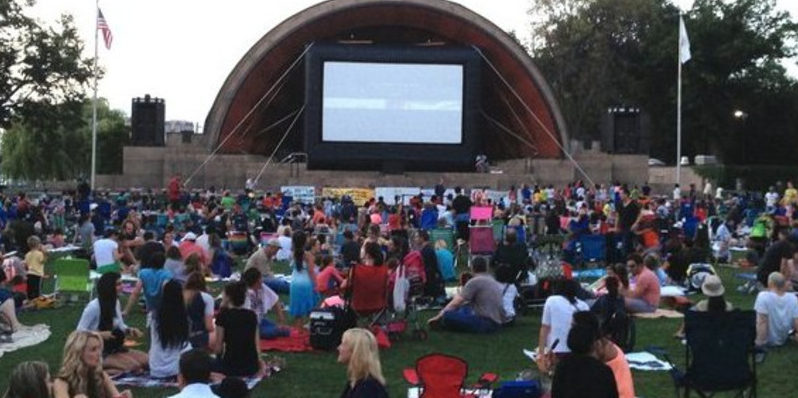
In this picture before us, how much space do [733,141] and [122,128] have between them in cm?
3901

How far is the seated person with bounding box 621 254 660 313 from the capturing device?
1270 centimetres

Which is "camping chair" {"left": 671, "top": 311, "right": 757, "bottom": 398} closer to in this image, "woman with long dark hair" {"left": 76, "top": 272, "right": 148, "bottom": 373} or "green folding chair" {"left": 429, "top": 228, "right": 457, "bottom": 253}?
"woman with long dark hair" {"left": 76, "top": 272, "right": 148, "bottom": 373}

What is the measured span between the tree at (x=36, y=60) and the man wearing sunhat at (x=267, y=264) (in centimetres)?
2666

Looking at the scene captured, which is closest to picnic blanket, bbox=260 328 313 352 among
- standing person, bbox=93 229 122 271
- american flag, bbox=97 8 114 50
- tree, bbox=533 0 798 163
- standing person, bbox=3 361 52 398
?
standing person, bbox=93 229 122 271

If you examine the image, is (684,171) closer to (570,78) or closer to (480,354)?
(570,78)

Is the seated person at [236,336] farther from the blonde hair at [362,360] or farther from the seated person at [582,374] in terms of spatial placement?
the seated person at [582,374]

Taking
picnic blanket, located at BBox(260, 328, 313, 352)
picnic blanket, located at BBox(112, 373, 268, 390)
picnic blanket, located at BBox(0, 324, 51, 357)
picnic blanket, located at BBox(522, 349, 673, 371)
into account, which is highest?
picnic blanket, located at BBox(522, 349, 673, 371)

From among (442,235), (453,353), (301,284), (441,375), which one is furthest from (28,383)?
(442,235)

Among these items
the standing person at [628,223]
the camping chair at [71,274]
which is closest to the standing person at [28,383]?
the camping chair at [71,274]

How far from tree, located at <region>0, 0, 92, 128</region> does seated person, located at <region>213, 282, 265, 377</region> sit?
106 ft

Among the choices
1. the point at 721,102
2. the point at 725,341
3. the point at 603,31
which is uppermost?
the point at 603,31

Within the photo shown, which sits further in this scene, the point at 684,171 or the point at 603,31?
the point at 603,31

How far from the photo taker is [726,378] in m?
7.43

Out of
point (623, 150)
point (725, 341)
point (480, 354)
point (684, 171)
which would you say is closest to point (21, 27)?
point (623, 150)
